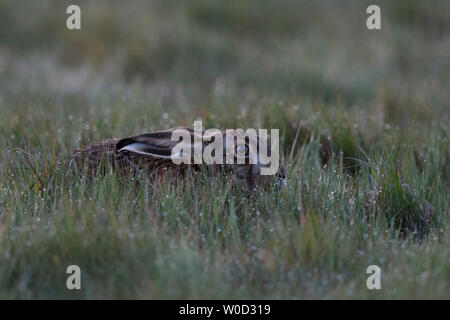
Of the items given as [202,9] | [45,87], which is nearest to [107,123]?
[45,87]

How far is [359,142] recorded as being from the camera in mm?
5848

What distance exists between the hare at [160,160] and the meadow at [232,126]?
12 centimetres

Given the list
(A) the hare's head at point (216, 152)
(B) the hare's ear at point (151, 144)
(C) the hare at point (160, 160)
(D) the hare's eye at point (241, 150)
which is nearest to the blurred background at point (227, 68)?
(C) the hare at point (160, 160)

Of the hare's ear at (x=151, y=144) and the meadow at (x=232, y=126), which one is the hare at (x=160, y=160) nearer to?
the hare's ear at (x=151, y=144)

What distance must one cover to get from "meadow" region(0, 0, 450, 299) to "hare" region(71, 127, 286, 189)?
0.12 metres

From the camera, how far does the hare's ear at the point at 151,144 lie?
4586 mm

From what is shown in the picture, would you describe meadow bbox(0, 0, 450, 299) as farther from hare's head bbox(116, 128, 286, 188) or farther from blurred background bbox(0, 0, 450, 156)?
hare's head bbox(116, 128, 286, 188)

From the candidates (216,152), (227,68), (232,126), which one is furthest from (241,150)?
(227,68)

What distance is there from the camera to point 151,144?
15.2 ft

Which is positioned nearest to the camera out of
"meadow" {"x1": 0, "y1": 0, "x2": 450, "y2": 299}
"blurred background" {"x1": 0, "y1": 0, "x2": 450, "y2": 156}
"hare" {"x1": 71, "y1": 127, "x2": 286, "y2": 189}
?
"meadow" {"x1": 0, "y1": 0, "x2": 450, "y2": 299}

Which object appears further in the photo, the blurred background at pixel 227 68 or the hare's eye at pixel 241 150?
the blurred background at pixel 227 68

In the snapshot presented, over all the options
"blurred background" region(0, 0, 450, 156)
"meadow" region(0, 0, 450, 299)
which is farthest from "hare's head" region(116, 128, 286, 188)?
"blurred background" region(0, 0, 450, 156)

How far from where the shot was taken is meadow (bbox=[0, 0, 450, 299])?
3.65 metres
